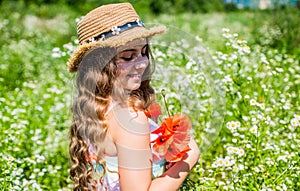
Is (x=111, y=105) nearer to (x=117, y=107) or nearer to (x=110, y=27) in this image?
(x=117, y=107)

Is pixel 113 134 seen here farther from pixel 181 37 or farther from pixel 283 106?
pixel 283 106

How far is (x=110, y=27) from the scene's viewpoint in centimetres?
221

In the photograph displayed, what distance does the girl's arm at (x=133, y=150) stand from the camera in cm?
205

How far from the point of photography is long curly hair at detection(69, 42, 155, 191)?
7.14ft

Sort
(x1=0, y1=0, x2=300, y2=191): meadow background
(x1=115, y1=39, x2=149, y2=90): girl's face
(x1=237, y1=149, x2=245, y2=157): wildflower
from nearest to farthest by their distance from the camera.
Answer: (x1=115, y1=39, x2=149, y2=90): girl's face, (x1=0, y1=0, x2=300, y2=191): meadow background, (x1=237, y1=149, x2=245, y2=157): wildflower

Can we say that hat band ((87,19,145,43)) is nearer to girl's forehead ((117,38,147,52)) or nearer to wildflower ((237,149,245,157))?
girl's forehead ((117,38,147,52))

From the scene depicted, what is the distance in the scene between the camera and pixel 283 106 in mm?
3543

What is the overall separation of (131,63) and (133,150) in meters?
0.33

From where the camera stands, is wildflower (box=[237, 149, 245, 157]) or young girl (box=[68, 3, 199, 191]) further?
wildflower (box=[237, 149, 245, 157])

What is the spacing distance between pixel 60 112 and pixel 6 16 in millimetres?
6886

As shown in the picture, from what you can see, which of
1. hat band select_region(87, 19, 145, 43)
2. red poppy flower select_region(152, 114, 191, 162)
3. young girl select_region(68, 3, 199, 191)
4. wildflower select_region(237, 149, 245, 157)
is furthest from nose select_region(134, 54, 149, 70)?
wildflower select_region(237, 149, 245, 157)

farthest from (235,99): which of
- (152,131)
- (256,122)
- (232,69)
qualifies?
(152,131)

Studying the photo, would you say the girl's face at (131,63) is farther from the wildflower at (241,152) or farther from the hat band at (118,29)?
the wildflower at (241,152)

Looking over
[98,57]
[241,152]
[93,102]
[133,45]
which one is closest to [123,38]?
[133,45]
